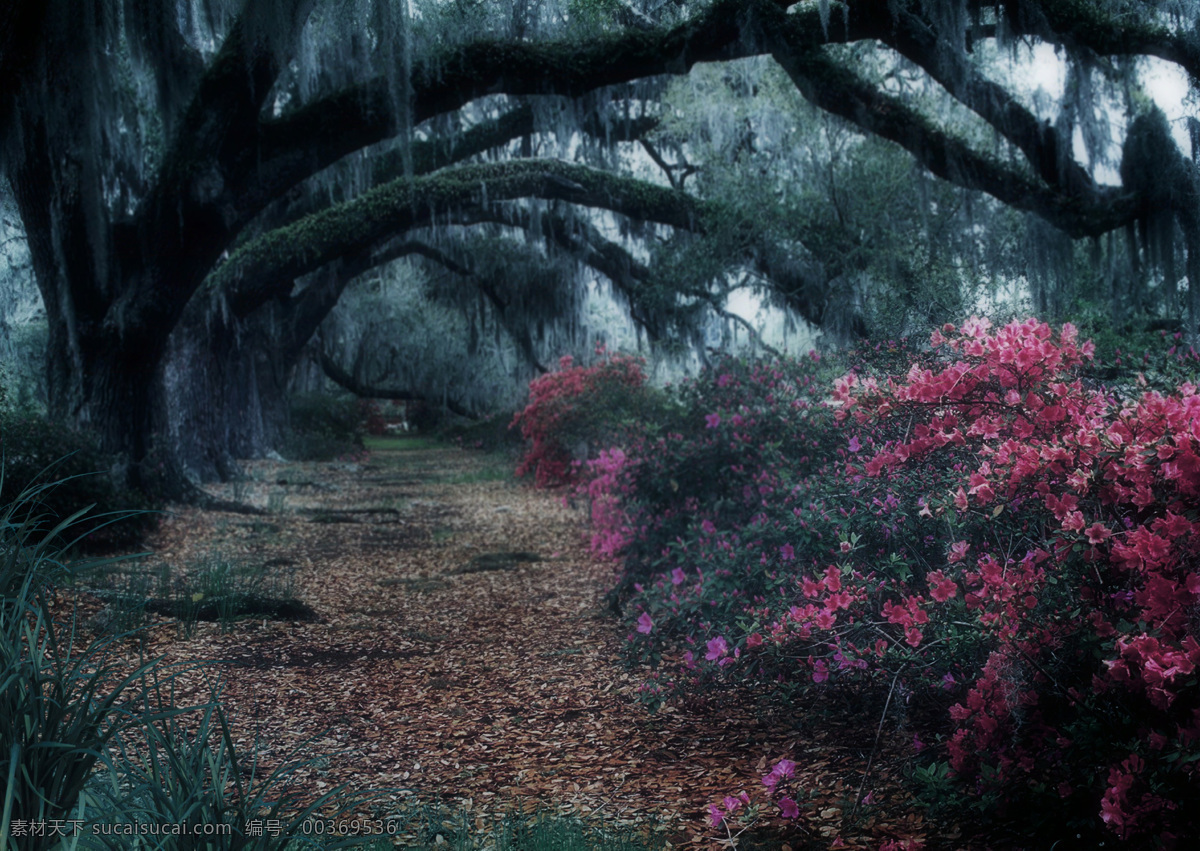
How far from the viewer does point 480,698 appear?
10.2ft

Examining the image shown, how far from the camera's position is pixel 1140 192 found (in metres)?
5.71

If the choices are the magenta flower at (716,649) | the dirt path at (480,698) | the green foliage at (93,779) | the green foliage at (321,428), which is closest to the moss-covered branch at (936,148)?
the dirt path at (480,698)

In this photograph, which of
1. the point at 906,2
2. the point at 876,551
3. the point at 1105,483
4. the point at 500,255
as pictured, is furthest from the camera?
the point at 500,255

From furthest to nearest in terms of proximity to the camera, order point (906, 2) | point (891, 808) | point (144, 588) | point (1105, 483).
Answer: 1. point (906, 2)
2. point (144, 588)
3. point (891, 808)
4. point (1105, 483)

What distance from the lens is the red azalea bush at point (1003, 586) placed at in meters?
1.60

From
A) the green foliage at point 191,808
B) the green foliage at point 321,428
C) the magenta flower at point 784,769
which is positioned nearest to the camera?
the green foliage at point 191,808

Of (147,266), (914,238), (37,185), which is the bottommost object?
(914,238)

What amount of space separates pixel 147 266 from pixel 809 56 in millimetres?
5211

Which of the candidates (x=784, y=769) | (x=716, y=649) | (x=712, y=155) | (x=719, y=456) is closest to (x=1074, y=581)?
(x=784, y=769)

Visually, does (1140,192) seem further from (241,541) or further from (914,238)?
(241,541)

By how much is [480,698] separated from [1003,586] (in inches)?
76.6

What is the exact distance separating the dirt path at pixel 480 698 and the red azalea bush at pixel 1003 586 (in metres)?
0.21

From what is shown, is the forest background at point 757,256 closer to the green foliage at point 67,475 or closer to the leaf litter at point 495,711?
the green foliage at point 67,475

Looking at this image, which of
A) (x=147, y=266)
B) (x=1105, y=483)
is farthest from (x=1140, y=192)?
(x=147, y=266)
